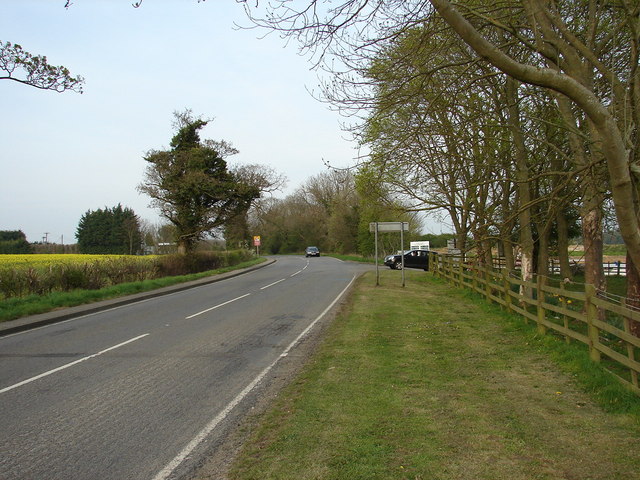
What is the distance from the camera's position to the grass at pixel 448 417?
154 inches

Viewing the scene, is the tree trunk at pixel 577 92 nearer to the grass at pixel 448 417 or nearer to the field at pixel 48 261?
the grass at pixel 448 417

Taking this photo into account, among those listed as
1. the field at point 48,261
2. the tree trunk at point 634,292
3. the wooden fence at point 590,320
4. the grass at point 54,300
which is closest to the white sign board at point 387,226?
the wooden fence at point 590,320

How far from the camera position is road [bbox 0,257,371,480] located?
14.1 feet

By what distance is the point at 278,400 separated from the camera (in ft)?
19.2

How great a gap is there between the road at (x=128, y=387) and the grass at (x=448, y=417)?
2.61 feet

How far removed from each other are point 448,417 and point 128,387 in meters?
4.15

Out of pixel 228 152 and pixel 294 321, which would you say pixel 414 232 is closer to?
pixel 228 152

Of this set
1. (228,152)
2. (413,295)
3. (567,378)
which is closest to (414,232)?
(228,152)

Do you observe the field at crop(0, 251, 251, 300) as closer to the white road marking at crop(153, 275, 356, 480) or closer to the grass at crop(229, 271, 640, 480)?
the white road marking at crop(153, 275, 356, 480)

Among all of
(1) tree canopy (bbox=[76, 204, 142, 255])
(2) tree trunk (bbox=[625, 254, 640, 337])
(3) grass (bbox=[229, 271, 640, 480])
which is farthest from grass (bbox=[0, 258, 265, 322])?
(1) tree canopy (bbox=[76, 204, 142, 255])

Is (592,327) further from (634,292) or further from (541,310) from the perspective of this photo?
(634,292)

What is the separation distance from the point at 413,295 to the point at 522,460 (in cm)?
1429

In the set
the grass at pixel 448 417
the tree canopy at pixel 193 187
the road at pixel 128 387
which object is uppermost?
the tree canopy at pixel 193 187

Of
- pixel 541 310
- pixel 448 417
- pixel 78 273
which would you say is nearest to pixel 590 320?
pixel 541 310
